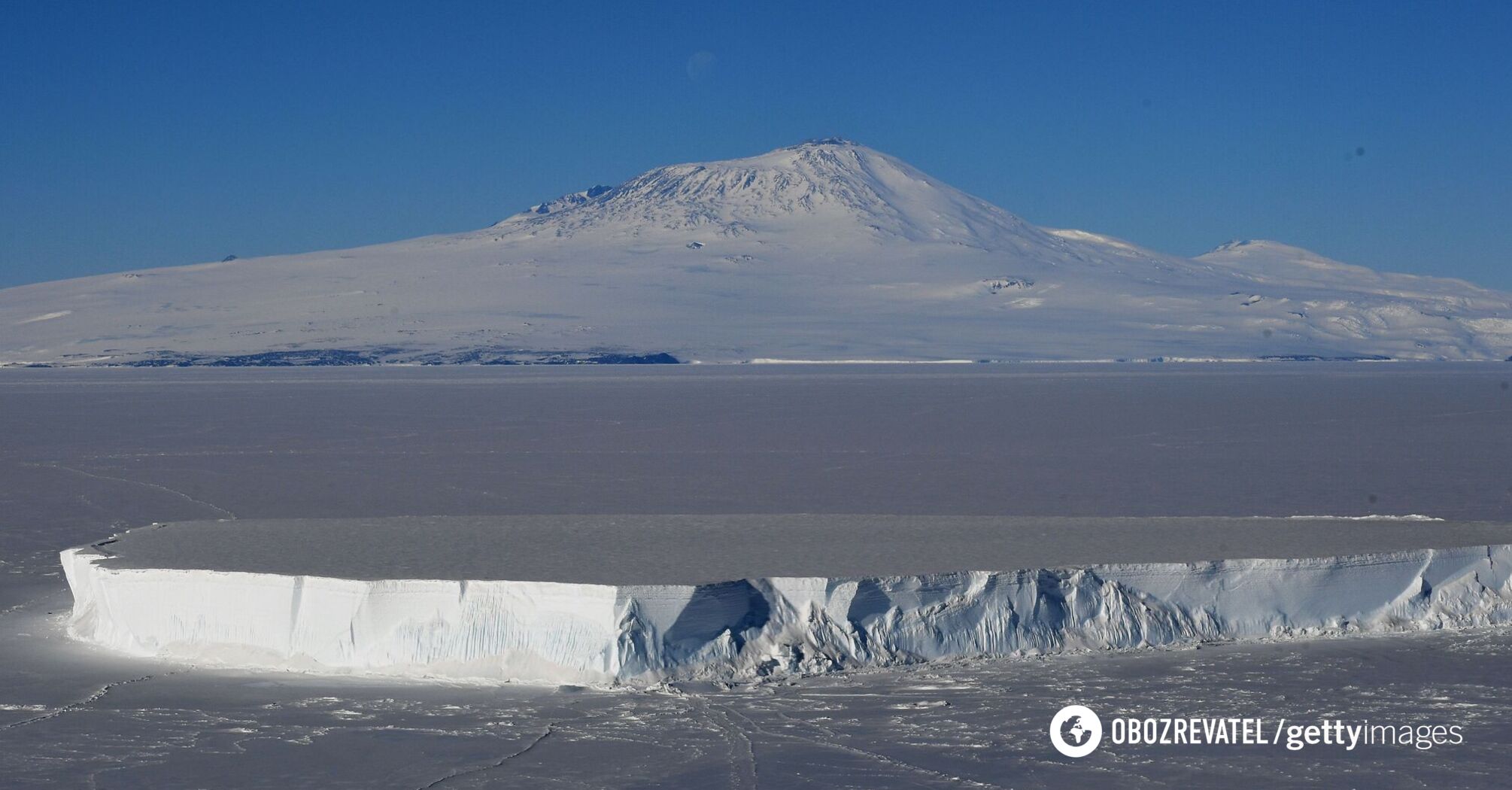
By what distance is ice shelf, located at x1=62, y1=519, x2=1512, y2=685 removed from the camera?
9867 millimetres

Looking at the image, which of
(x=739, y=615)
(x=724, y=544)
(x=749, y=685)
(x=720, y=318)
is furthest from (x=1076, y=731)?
(x=720, y=318)

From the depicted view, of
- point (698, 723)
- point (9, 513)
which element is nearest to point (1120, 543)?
point (698, 723)

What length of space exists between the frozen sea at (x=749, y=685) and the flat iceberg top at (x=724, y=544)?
0.89 m

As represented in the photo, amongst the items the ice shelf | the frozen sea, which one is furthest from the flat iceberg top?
the frozen sea

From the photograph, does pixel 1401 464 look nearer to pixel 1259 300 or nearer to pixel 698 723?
pixel 698 723

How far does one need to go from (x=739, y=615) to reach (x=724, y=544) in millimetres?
2337

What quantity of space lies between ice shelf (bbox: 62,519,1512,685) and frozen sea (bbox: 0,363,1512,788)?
257 mm

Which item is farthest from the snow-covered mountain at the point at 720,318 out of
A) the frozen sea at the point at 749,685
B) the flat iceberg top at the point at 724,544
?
the flat iceberg top at the point at 724,544

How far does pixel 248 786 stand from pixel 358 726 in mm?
1128

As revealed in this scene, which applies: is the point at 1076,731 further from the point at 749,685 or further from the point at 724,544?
the point at 724,544

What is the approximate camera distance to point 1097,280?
7766 inches

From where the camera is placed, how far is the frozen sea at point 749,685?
812 cm

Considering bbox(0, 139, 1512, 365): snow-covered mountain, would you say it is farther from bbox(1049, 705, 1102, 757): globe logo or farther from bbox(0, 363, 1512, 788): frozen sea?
bbox(1049, 705, 1102, 757): globe logo

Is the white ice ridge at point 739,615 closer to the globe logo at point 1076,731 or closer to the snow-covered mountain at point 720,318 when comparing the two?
the globe logo at point 1076,731
